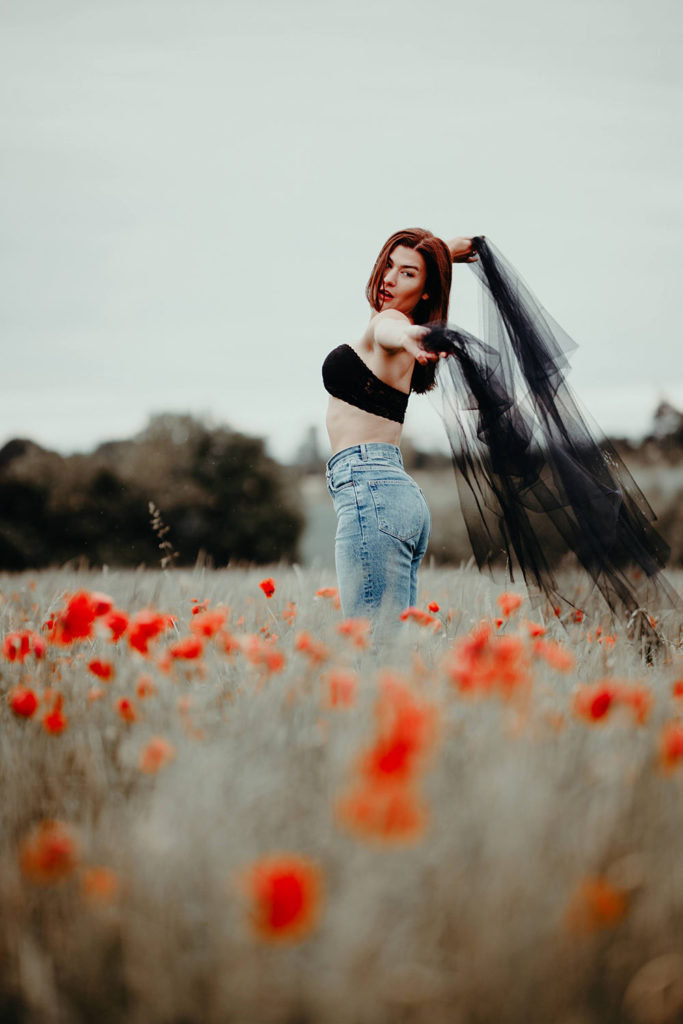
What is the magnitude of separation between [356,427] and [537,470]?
2.82ft

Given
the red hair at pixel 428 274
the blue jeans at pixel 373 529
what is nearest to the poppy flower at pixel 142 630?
the blue jeans at pixel 373 529

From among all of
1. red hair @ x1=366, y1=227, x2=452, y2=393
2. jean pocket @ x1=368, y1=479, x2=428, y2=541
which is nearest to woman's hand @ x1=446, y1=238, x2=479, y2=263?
red hair @ x1=366, y1=227, x2=452, y2=393

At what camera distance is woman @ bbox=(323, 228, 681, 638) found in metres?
2.81

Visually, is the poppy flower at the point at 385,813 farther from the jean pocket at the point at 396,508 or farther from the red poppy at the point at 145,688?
the jean pocket at the point at 396,508

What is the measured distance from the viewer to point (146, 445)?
11.4 metres

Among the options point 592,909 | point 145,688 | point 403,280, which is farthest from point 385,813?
point 403,280

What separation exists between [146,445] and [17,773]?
10.1 metres

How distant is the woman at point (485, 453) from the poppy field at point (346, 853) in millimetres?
968

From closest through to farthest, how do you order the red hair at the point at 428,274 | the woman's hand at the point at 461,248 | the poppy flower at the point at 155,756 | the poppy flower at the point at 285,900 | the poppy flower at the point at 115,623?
the poppy flower at the point at 285,900
the poppy flower at the point at 155,756
the poppy flower at the point at 115,623
the red hair at the point at 428,274
the woman's hand at the point at 461,248

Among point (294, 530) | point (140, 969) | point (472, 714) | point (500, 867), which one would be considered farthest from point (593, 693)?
point (294, 530)

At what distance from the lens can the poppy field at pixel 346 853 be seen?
102 centimetres

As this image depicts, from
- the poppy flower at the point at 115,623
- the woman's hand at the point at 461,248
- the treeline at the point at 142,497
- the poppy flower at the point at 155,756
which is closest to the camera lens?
the poppy flower at the point at 155,756

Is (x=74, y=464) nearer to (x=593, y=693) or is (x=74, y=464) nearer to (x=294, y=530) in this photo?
(x=294, y=530)

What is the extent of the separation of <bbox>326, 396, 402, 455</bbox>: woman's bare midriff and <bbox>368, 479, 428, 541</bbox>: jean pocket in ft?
0.67
